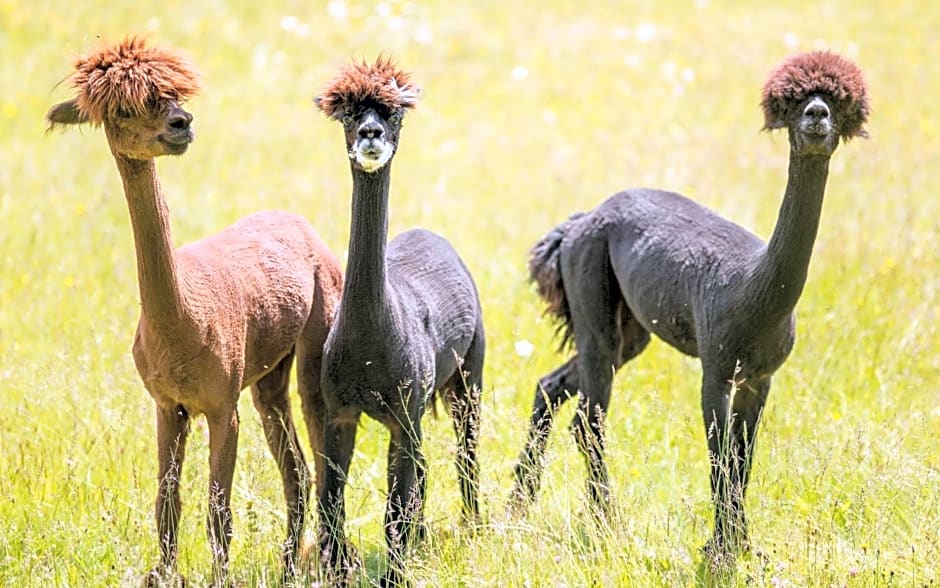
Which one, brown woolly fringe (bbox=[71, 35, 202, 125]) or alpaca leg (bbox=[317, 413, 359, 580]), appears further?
alpaca leg (bbox=[317, 413, 359, 580])

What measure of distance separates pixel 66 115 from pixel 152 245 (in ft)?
2.11

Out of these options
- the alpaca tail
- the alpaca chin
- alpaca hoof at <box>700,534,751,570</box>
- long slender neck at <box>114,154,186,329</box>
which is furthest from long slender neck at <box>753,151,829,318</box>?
long slender neck at <box>114,154,186,329</box>

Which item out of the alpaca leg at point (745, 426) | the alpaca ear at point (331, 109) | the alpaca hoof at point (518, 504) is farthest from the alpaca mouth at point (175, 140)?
the alpaca leg at point (745, 426)

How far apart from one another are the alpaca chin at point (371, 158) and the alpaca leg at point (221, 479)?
3.89 feet

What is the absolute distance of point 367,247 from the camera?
473 cm

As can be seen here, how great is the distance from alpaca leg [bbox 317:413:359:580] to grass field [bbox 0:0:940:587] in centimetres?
25

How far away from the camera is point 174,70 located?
448 cm

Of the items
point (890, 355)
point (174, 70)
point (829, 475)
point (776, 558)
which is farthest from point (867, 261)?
point (174, 70)

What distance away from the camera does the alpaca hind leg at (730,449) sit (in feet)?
16.3

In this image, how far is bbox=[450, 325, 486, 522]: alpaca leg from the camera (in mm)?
5480

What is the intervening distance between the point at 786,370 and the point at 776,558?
217 cm

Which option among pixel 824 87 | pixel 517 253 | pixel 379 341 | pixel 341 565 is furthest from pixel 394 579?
pixel 517 253

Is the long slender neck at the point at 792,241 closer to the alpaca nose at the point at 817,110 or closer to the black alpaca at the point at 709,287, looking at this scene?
the black alpaca at the point at 709,287

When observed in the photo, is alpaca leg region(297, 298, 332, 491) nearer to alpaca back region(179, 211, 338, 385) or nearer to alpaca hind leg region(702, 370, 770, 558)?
alpaca back region(179, 211, 338, 385)
